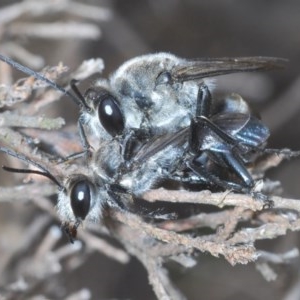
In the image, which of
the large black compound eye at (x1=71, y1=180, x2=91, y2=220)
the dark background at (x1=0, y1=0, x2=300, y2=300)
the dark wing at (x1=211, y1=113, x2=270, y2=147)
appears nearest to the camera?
the large black compound eye at (x1=71, y1=180, x2=91, y2=220)

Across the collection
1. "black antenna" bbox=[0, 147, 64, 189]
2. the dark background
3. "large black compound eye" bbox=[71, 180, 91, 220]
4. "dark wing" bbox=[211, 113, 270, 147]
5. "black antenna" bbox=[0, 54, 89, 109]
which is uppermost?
the dark background

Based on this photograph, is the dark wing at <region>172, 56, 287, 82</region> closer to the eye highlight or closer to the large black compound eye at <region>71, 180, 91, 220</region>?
the eye highlight

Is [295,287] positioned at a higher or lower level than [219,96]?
lower

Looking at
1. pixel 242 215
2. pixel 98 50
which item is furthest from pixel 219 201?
pixel 98 50

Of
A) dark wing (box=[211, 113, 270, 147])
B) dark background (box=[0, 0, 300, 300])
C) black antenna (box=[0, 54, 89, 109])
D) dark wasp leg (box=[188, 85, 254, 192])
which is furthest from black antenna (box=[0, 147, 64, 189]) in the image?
dark background (box=[0, 0, 300, 300])

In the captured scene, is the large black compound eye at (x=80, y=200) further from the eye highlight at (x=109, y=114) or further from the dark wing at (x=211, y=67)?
the dark wing at (x=211, y=67)

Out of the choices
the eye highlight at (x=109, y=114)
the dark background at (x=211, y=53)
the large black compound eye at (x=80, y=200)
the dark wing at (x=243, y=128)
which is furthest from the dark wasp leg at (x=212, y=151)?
the dark background at (x=211, y=53)

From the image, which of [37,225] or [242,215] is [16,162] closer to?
[37,225]
